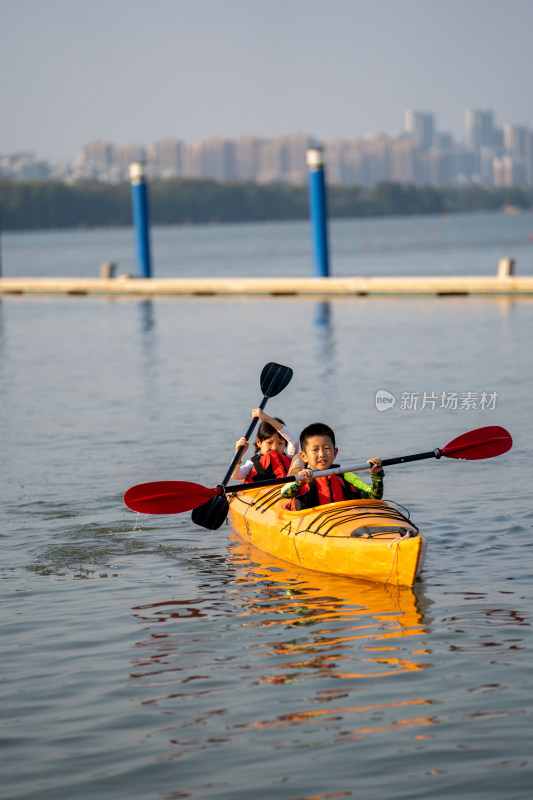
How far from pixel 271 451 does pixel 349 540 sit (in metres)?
1.85

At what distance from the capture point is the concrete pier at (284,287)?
2744cm

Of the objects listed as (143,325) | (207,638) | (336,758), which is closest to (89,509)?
(207,638)

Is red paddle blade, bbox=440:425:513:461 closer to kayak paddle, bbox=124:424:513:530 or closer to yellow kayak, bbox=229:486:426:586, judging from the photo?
kayak paddle, bbox=124:424:513:530

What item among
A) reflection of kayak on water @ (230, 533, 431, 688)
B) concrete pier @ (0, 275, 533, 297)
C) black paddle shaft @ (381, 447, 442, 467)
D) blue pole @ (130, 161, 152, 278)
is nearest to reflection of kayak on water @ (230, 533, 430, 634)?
reflection of kayak on water @ (230, 533, 431, 688)

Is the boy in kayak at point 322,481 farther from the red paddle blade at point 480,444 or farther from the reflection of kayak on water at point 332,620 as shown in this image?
the red paddle blade at point 480,444

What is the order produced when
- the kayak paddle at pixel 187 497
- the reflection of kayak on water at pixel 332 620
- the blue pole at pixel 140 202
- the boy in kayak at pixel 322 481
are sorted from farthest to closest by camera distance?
the blue pole at pixel 140 202 < the kayak paddle at pixel 187 497 < the boy in kayak at pixel 322 481 < the reflection of kayak on water at pixel 332 620

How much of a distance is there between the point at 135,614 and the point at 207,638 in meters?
0.66

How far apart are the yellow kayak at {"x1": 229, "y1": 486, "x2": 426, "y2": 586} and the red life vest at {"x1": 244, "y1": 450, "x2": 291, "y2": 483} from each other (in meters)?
0.52

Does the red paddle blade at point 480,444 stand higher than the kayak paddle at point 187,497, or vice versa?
the red paddle blade at point 480,444

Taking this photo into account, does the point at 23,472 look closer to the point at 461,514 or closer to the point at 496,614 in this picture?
the point at 461,514

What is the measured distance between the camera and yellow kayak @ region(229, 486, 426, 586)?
7.58 metres

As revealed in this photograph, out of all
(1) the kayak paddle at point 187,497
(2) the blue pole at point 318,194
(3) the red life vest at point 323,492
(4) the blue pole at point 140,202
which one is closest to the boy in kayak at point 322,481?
(3) the red life vest at point 323,492

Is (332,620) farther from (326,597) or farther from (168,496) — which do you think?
(168,496)

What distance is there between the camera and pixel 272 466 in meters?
9.59
